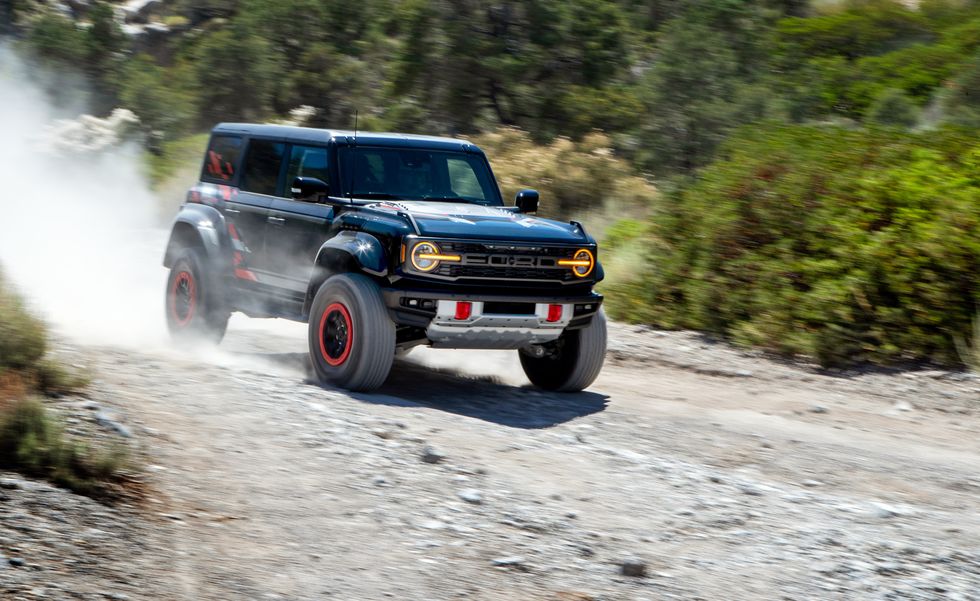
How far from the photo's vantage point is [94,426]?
5.99m

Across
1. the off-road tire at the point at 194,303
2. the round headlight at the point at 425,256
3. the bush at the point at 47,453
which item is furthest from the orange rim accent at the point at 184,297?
the bush at the point at 47,453

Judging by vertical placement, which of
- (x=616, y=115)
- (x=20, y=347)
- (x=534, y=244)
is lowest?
(x=20, y=347)

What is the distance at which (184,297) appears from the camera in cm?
1020

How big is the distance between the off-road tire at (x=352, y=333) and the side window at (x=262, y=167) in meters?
1.45

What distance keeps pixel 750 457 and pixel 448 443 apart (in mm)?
1915

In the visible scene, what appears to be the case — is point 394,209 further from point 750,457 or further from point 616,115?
point 616,115

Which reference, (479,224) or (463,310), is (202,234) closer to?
(479,224)

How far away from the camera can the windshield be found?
889cm

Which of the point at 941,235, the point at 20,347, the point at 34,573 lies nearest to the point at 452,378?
the point at 20,347

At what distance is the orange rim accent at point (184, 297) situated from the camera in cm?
998

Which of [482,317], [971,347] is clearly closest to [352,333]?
[482,317]

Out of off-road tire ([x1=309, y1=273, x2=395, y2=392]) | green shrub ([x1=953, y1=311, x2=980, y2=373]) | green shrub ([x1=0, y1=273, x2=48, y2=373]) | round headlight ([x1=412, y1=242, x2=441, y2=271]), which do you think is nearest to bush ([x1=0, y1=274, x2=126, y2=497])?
green shrub ([x1=0, y1=273, x2=48, y2=373])

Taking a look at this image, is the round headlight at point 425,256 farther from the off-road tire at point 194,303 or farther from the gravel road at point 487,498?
the off-road tire at point 194,303

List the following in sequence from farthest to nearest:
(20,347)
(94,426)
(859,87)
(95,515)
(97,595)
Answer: (859,87) → (20,347) → (94,426) → (95,515) → (97,595)
